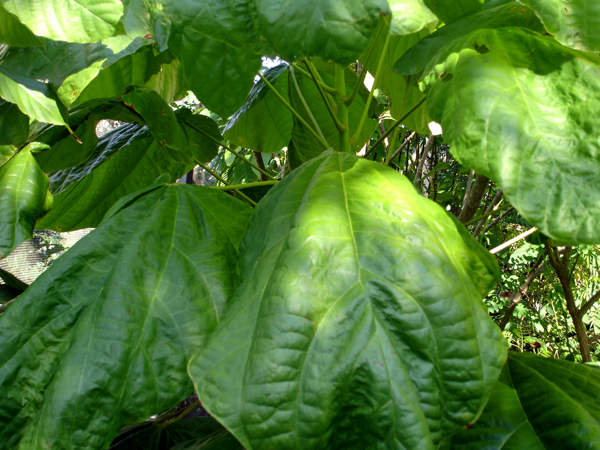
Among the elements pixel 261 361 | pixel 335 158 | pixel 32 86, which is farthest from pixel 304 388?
pixel 32 86

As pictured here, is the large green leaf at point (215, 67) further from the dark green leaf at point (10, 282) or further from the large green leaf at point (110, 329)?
the dark green leaf at point (10, 282)

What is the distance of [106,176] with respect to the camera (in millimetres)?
984

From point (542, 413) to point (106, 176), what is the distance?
94cm

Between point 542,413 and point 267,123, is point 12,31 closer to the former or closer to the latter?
point 267,123

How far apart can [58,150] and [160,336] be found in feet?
1.80

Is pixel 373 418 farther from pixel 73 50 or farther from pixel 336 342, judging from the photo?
pixel 73 50

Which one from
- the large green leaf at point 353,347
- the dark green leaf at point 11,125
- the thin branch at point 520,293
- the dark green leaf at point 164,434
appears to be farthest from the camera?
the thin branch at point 520,293

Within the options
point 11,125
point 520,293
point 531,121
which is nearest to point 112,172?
point 11,125

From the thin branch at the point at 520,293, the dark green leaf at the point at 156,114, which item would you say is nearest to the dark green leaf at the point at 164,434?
the dark green leaf at the point at 156,114

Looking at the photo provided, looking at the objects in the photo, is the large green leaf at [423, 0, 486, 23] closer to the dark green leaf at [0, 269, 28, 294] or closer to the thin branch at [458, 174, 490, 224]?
the thin branch at [458, 174, 490, 224]

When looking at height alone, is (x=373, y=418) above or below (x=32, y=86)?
below

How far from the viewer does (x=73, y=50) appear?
75 centimetres

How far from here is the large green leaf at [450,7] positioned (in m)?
0.65

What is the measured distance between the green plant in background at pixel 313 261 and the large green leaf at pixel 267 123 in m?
0.43
